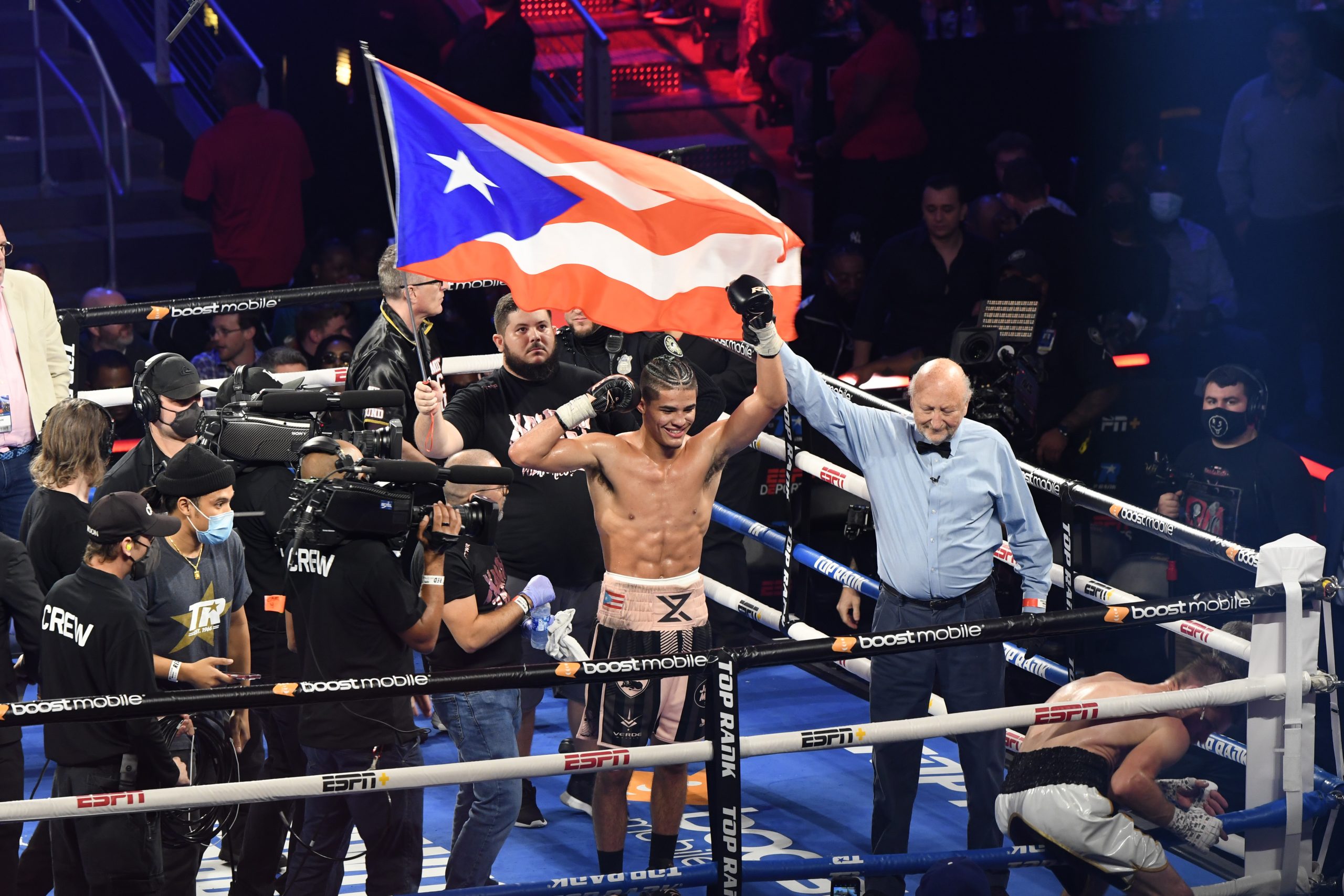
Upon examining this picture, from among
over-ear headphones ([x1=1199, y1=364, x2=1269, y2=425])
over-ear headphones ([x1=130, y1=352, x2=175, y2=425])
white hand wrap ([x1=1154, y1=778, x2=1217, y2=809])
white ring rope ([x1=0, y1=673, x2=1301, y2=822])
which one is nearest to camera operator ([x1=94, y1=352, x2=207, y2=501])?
over-ear headphones ([x1=130, y1=352, x2=175, y2=425])

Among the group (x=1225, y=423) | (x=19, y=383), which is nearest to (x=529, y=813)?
(x=19, y=383)

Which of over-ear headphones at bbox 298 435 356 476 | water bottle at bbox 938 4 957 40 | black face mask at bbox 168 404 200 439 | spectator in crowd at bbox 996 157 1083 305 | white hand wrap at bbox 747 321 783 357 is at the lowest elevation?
black face mask at bbox 168 404 200 439

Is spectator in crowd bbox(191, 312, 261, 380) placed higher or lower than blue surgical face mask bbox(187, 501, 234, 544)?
higher

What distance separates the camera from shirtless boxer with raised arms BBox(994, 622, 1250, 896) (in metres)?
4.43

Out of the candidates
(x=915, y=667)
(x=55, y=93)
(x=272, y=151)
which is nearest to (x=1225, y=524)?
(x=915, y=667)

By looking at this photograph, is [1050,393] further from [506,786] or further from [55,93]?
[55,93]

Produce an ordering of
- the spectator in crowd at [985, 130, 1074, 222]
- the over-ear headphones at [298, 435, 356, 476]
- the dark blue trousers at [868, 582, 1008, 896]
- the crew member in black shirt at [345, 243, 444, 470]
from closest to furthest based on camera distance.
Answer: the over-ear headphones at [298, 435, 356, 476] → the dark blue trousers at [868, 582, 1008, 896] → the crew member in black shirt at [345, 243, 444, 470] → the spectator in crowd at [985, 130, 1074, 222]

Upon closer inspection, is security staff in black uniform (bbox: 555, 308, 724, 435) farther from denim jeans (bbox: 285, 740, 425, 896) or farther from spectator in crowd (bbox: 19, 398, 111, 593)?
denim jeans (bbox: 285, 740, 425, 896)

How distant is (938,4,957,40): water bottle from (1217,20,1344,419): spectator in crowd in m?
2.03

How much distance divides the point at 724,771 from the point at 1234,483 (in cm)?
363

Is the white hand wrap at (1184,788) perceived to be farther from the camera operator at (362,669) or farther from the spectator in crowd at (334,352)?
the spectator in crowd at (334,352)

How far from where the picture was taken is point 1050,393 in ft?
26.0

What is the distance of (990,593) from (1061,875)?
3.70 ft

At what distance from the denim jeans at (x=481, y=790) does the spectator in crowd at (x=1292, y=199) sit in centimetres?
537
